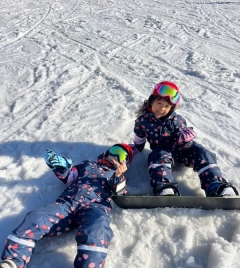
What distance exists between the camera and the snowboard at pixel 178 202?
2.86 meters

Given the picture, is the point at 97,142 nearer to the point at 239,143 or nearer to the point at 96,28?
the point at 239,143

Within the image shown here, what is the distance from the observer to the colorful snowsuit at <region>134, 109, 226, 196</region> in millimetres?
3190

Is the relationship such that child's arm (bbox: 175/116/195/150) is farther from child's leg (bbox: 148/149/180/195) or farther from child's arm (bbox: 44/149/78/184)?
child's arm (bbox: 44/149/78/184)

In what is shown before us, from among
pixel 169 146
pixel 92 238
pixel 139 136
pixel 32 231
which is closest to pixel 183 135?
pixel 169 146

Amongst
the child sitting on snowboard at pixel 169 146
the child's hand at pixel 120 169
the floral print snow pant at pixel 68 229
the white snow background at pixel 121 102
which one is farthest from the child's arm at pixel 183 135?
the floral print snow pant at pixel 68 229

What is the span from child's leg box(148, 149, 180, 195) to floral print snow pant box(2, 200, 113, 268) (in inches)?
22.1

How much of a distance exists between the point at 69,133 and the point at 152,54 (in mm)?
2838

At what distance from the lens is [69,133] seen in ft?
14.1

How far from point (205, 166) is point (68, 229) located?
1424mm

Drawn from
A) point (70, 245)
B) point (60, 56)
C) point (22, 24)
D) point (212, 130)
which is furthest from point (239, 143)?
point (22, 24)

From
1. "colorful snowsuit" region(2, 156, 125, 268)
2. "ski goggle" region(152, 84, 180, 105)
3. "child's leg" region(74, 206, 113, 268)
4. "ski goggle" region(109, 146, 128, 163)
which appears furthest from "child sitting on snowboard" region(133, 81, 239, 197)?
"child's leg" region(74, 206, 113, 268)

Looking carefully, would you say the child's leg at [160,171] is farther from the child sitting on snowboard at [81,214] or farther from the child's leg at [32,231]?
the child's leg at [32,231]

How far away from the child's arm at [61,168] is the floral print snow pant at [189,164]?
0.79 metres

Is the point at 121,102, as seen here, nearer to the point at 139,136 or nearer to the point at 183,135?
the point at 139,136
